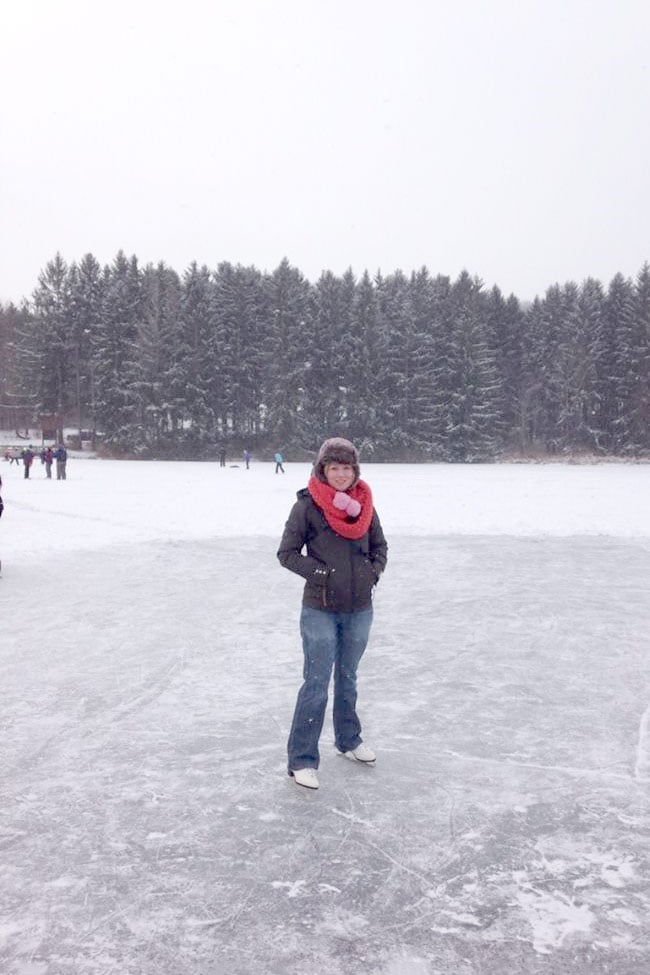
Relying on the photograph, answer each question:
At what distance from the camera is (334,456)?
3.78 m

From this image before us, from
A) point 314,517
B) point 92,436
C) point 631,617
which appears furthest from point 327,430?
point 314,517

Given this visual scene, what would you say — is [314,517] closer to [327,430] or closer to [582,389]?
[327,430]

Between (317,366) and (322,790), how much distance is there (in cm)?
5321

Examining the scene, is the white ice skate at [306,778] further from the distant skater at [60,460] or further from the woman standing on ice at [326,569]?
the distant skater at [60,460]

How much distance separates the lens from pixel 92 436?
5650 cm

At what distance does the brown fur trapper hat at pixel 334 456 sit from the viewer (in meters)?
3.78

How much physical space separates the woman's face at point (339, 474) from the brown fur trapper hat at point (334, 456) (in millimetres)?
21

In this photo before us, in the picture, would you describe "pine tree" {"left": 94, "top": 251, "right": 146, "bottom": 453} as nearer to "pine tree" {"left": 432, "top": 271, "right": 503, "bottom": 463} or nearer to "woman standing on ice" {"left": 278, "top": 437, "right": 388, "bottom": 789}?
"pine tree" {"left": 432, "top": 271, "right": 503, "bottom": 463}

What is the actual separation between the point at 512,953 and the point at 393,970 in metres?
0.43

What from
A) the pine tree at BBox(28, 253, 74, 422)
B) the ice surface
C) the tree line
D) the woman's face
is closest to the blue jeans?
the ice surface

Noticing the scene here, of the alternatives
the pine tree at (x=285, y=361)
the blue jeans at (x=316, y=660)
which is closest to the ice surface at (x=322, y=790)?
the blue jeans at (x=316, y=660)

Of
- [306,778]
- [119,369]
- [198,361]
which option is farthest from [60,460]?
[306,778]

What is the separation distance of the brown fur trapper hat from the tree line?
49402mm

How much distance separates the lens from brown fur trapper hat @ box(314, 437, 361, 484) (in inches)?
149
